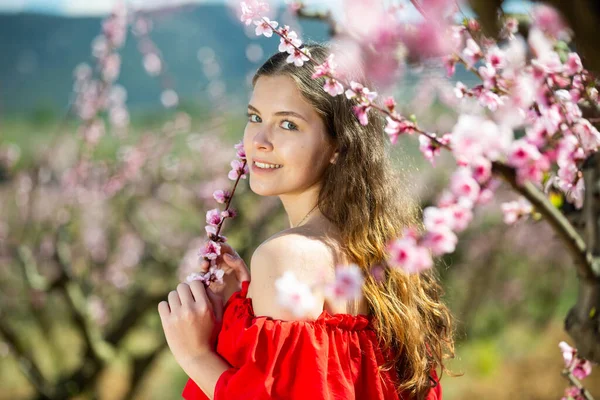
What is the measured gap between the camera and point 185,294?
54.8 inches

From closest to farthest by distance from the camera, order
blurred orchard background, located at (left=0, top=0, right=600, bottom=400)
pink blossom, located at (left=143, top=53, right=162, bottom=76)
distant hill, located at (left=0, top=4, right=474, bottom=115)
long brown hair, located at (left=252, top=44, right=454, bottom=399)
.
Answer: long brown hair, located at (left=252, top=44, right=454, bottom=399)
blurred orchard background, located at (left=0, top=0, right=600, bottom=400)
pink blossom, located at (left=143, top=53, right=162, bottom=76)
distant hill, located at (left=0, top=4, right=474, bottom=115)

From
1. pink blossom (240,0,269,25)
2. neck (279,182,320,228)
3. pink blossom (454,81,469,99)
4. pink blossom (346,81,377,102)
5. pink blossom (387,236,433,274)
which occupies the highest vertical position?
pink blossom (387,236,433,274)

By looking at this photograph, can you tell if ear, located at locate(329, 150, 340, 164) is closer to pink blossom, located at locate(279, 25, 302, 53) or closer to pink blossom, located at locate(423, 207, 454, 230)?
pink blossom, located at locate(279, 25, 302, 53)

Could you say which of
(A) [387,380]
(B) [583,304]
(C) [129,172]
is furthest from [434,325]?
(C) [129,172]

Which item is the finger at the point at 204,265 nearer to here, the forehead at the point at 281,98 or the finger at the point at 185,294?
the finger at the point at 185,294

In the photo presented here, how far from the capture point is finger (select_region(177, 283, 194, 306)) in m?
1.38

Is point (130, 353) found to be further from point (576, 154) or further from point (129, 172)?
point (576, 154)

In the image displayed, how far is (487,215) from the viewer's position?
7219mm

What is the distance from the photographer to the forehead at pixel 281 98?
136 cm

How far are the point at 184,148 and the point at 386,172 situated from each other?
504 cm

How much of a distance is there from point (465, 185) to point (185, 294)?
2.52 ft

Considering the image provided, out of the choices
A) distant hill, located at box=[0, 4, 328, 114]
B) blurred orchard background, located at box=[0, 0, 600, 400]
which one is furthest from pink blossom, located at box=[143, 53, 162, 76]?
distant hill, located at box=[0, 4, 328, 114]

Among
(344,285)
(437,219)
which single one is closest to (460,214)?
(437,219)

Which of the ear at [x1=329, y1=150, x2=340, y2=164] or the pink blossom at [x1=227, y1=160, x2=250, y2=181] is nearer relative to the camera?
the ear at [x1=329, y1=150, x2=340, y2=164]
